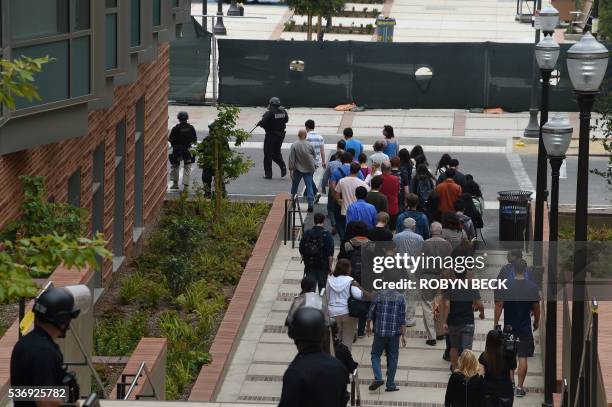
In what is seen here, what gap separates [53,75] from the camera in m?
17.5

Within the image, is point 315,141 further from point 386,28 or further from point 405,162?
point 386,28

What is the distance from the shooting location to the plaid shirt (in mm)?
17391

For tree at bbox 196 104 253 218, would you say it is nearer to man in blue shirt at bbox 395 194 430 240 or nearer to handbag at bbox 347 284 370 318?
man in blue shirt at bbox 395 194 430 240

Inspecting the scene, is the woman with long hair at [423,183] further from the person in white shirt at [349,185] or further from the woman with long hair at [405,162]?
the person in white shirt at [349,185]

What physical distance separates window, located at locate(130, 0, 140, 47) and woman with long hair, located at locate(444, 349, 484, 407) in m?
9.29

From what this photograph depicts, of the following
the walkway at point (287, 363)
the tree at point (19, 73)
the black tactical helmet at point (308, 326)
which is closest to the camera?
the black tactical helmet at point (308, 326)

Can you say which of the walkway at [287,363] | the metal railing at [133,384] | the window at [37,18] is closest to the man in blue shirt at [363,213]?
the walkway at [287,363]

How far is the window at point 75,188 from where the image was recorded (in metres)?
20.5

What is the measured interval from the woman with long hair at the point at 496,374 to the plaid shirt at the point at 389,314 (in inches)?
103

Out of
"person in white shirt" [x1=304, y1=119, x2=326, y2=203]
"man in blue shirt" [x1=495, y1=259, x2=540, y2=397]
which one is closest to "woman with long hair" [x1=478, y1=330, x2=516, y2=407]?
"man in blue shirt" [x1=495, y1=259, x2=540, y2=397]

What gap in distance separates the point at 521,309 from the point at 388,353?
1.61 m

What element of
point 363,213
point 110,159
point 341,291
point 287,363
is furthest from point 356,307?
point 110,159

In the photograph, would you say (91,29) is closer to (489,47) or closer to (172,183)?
(172,183)

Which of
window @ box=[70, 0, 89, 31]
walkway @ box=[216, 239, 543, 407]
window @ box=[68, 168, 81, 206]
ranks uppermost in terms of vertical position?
window @ box=[70, 0, 89, 31]
